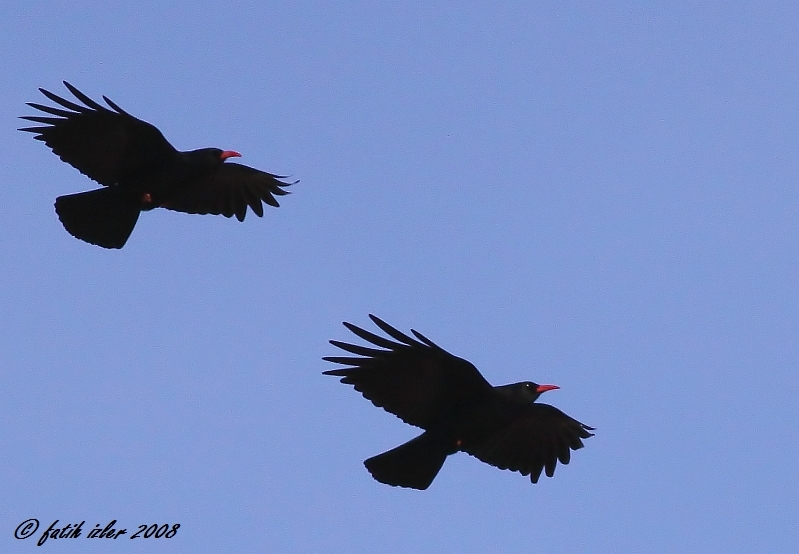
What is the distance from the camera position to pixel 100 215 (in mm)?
13953

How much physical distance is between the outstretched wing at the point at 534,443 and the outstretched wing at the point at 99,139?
460 centimetres

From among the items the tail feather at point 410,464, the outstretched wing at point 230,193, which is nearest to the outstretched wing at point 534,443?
the tail feather at point 410,464

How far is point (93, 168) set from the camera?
1388 centimetres

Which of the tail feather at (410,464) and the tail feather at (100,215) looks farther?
the tail feather at (100,215)

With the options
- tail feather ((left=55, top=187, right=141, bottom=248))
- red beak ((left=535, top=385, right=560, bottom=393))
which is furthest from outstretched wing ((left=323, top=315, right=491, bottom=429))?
tail feather ((left=55, top=187, right=141, bottom=248))

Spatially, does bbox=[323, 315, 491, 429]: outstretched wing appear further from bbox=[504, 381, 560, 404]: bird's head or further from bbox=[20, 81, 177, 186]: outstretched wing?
bbox=[20, 81, 177, 186]: outstretched wing

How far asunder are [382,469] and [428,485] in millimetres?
451

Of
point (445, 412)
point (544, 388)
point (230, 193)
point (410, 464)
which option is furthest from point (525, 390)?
point (230, 193)

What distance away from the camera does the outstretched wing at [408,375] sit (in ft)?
39.0

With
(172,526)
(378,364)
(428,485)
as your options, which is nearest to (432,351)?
(378,364)

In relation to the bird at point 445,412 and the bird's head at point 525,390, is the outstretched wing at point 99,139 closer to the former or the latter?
the bird at point 445,412

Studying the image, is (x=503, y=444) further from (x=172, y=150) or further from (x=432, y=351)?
(x=172, y=150)

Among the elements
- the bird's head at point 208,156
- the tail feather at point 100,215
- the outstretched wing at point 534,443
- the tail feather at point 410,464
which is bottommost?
the tail feather at point 410,464

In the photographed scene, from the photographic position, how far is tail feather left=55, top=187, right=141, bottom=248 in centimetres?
1383
